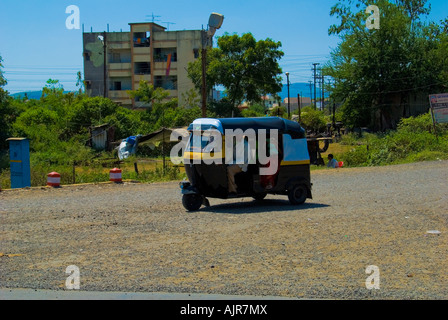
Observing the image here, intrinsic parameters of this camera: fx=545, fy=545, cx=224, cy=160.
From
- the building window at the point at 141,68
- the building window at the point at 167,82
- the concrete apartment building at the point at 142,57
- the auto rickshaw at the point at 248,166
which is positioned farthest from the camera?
the building window at the point at 141,68

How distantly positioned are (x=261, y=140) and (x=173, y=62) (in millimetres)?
63920

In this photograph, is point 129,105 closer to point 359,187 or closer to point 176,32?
point 176,32

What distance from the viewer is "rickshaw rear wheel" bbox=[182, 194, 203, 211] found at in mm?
13766

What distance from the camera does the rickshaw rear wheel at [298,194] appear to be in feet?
47.0

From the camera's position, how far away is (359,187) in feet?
60.8

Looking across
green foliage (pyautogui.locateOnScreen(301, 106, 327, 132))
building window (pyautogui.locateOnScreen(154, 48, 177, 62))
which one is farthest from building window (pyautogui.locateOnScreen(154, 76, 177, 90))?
green foliage (pyautogui.locateOnScreen(301, 106, 327, 132))

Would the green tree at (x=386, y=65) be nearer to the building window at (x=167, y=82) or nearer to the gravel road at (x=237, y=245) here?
the building window at (x=167, y=82)

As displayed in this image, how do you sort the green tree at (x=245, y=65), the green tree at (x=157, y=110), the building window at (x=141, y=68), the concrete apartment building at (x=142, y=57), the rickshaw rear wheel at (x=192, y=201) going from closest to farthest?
the rickshaw rear wheel at (x=192, y=201)
the green tree at (x=157, y=110)
the green tree at (x=245, y=65)
the concrete apartment building at (x=142, y=57)
the building window at (x=141, y=68)

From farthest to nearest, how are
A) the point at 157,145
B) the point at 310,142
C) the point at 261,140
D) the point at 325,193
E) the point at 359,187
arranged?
the point at 157,145, the point at 310,142, the point at 359,187, the point at 325,193, the point at 261,140

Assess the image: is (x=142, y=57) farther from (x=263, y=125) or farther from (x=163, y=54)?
(x=263, y=125)

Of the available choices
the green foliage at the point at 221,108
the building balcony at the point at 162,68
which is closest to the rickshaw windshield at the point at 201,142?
the green foliage at the point at 221,108

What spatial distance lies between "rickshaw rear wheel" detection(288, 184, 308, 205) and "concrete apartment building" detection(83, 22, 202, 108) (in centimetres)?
6085

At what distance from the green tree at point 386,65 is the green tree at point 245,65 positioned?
238 inches
